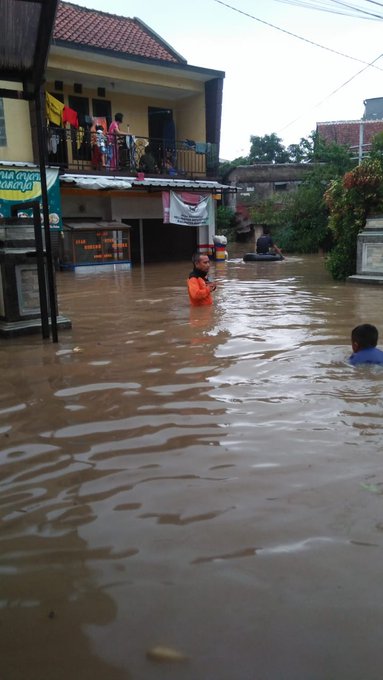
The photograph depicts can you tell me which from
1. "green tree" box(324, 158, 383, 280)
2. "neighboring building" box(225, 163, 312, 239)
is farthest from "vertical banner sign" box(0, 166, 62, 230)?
"neighboring building" box(225, 163, 312, 239)

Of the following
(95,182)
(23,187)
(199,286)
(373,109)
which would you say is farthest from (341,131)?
(199,286)

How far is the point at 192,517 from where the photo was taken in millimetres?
2488

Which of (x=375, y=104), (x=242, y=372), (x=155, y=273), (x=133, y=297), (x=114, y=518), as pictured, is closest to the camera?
(x=114, y=518)

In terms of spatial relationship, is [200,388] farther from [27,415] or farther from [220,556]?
[220,556]

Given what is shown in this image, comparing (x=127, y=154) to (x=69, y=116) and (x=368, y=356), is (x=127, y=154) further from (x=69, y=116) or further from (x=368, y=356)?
(x=368, y=356)

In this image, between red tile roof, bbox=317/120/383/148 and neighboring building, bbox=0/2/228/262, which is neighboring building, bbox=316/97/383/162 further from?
neighboring building, bbox=0/2/228/262

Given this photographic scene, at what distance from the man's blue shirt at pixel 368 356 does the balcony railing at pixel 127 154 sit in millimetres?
13530

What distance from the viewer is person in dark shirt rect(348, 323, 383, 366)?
489cm

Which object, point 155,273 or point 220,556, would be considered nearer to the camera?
point 220,556

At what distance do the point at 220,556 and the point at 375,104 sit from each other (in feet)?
124

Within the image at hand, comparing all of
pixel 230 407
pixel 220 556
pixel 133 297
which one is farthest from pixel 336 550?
pixel 133 297

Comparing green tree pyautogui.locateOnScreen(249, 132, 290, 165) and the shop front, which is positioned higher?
green tree pyautogui.locateOnScreen(249, 132, 290, 165)

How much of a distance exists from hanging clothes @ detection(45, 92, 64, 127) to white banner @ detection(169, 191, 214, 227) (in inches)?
172

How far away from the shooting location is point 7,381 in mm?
4777
